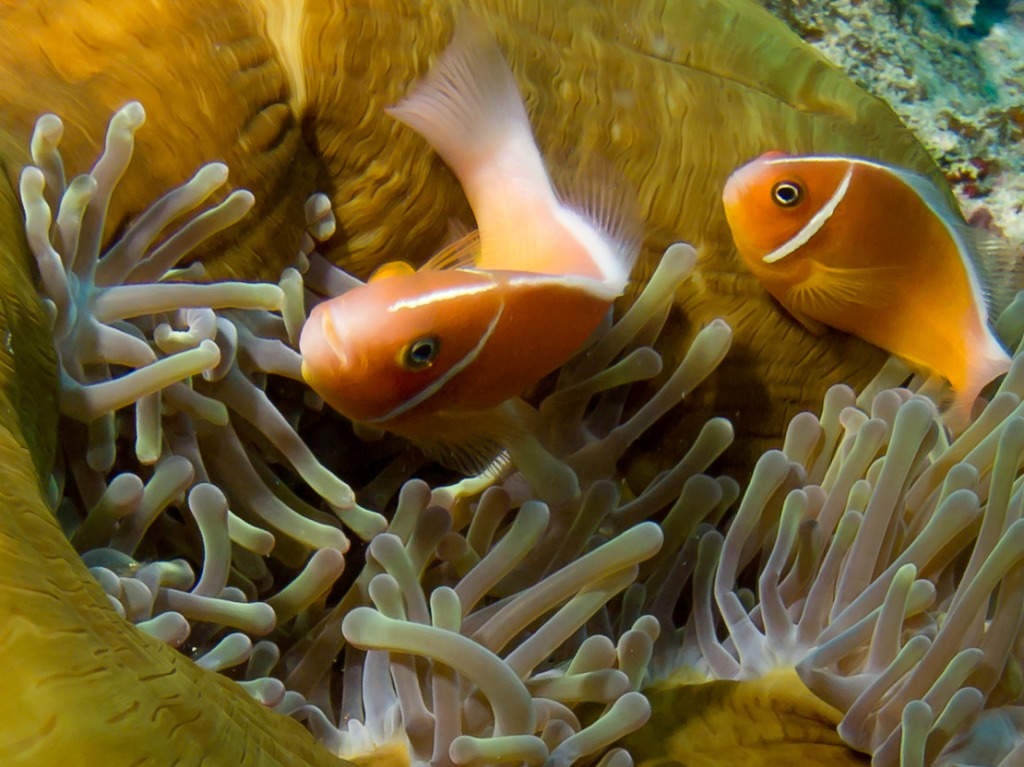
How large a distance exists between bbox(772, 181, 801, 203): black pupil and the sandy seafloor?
82 cm

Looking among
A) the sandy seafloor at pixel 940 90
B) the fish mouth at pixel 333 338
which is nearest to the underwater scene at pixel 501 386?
the fish mouth at pixel 333 338

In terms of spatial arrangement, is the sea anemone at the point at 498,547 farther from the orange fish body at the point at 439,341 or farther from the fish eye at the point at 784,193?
the fish eye at the point at 784,193

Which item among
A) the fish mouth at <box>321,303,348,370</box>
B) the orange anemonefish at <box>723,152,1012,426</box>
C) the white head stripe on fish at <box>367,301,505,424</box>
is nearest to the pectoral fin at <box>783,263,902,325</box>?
the orange anemonefish at <box>723,152,1012,426</box>

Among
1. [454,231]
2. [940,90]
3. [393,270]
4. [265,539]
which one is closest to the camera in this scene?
[265,539]

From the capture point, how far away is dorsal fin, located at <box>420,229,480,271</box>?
1.06 m

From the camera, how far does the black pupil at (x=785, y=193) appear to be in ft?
3.90

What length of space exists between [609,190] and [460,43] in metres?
0.25

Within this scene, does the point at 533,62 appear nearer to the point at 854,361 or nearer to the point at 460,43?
the point at 460,43

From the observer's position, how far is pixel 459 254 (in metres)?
1.07

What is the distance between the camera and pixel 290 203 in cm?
98

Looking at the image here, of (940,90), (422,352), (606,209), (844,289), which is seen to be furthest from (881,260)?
(940,90)

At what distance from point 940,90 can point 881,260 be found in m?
0.88

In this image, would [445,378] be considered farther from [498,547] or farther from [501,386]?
[498,547]

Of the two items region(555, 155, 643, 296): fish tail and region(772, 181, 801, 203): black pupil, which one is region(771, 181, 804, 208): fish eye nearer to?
region(772, 181, 801, 203): black pupil
